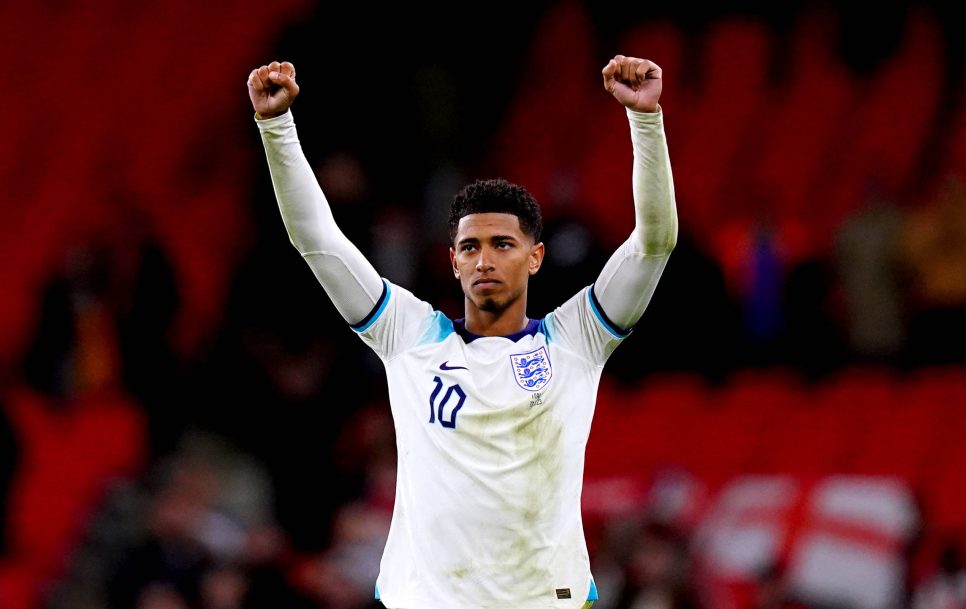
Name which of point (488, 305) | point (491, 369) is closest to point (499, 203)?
point (488, 305)

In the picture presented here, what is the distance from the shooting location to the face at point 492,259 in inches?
206

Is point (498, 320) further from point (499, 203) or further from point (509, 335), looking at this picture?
point (499, 203)

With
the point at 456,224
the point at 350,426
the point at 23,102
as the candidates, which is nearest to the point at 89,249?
the point at 350,426

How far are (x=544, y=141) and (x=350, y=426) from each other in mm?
4063

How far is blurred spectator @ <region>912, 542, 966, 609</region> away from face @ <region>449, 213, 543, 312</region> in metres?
4.12

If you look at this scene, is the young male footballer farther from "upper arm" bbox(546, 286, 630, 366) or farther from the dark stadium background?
the dark stadium background

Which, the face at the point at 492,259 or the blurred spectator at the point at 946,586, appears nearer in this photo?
the face at the point at 492,259

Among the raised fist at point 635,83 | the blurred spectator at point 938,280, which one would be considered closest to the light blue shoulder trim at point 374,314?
the raised fist at point 635,83

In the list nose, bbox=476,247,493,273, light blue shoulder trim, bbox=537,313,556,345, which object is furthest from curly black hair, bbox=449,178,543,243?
light blue shoulder trim, bbox=537,313,556,345

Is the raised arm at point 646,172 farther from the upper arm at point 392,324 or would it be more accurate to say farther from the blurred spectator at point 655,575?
the blurred spectator at point 655,575

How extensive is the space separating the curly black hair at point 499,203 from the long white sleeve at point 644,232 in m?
0.32

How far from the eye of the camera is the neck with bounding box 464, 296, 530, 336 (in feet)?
17.5

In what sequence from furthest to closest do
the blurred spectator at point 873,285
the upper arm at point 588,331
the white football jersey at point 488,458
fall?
the blurred spectator at point 873,285, the upper arm at point 588,331, the white football jersey at point 488,458

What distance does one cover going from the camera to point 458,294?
416 inches
